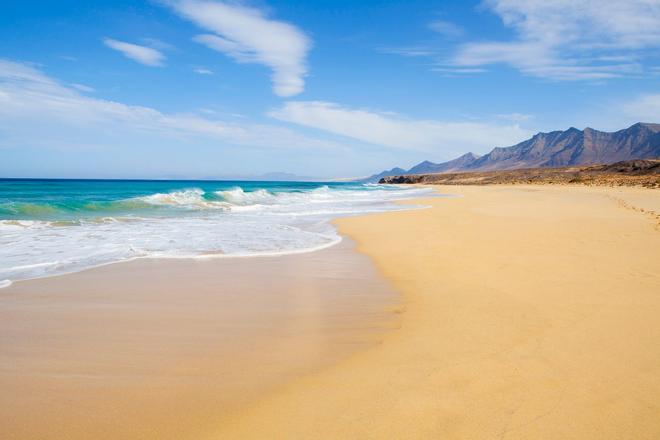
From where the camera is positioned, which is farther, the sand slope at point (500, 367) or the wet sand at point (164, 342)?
the wet sand at point (164, 342)

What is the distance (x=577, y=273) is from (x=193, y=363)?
16.7 ft

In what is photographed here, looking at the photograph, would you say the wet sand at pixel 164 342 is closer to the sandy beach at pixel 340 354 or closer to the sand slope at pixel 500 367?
the sandy beach at pixel 340 354

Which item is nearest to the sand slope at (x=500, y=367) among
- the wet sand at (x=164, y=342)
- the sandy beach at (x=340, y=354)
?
the sandy beach at (x=340, y=354)

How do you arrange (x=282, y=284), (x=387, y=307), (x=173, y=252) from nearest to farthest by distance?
(x=387, y=307), (x=282, y=284), (x=173, y=252)

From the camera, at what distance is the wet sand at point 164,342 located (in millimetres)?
2381

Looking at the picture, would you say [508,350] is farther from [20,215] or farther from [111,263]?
[20,215]

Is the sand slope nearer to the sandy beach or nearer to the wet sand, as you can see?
the sandy beach

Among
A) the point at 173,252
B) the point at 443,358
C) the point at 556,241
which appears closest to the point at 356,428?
the point at 443,358

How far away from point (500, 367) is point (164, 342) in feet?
8.78

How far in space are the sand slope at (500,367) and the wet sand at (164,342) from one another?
296 mm

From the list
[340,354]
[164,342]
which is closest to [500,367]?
[340,354]

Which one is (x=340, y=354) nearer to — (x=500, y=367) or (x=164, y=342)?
(x=500, y=367)

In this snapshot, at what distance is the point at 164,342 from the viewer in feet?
11.2

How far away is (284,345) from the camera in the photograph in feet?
11.1
